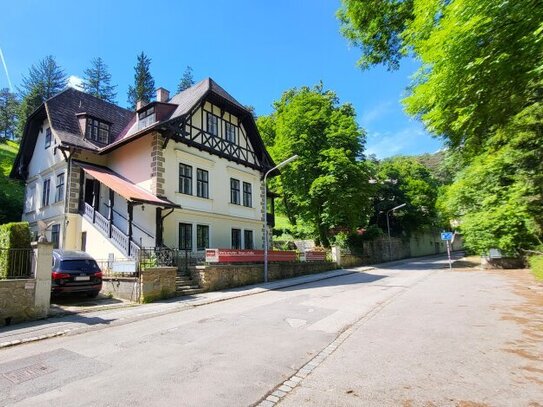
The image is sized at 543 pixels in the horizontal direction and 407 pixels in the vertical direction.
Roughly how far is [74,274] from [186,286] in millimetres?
4855

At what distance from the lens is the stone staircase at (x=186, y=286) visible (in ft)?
49.9

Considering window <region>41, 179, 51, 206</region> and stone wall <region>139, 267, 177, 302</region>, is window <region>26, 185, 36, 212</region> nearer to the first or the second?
window <region>41, 179, 51, 206</region>

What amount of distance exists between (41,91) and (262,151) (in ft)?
187

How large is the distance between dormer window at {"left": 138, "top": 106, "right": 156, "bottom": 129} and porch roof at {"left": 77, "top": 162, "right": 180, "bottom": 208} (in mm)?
3269

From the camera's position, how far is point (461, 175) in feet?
Answer: 89.7

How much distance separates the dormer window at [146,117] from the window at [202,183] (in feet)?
12.6

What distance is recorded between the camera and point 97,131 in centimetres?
2205

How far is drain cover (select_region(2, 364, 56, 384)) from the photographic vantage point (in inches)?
213

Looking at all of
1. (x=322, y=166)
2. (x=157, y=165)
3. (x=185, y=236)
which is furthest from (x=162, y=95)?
(x=322, y=166)

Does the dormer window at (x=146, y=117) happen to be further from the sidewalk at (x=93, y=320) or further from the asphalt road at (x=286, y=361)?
the asphalt road at (x=286, y=361)

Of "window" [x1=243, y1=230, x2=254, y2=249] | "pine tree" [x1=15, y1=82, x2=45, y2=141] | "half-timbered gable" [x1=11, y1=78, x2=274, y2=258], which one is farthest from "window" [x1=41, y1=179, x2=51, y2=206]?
"pine tree" [x1=15, y1=82, x2=45, y2=141]

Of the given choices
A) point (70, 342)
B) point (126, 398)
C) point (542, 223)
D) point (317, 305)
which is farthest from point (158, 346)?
point (542, 223)

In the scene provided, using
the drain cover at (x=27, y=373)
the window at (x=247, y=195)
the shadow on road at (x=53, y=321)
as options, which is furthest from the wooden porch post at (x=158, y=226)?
the drain cover at (x=27, y=373)

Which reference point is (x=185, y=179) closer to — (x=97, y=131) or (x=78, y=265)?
(x=97, y=131)
